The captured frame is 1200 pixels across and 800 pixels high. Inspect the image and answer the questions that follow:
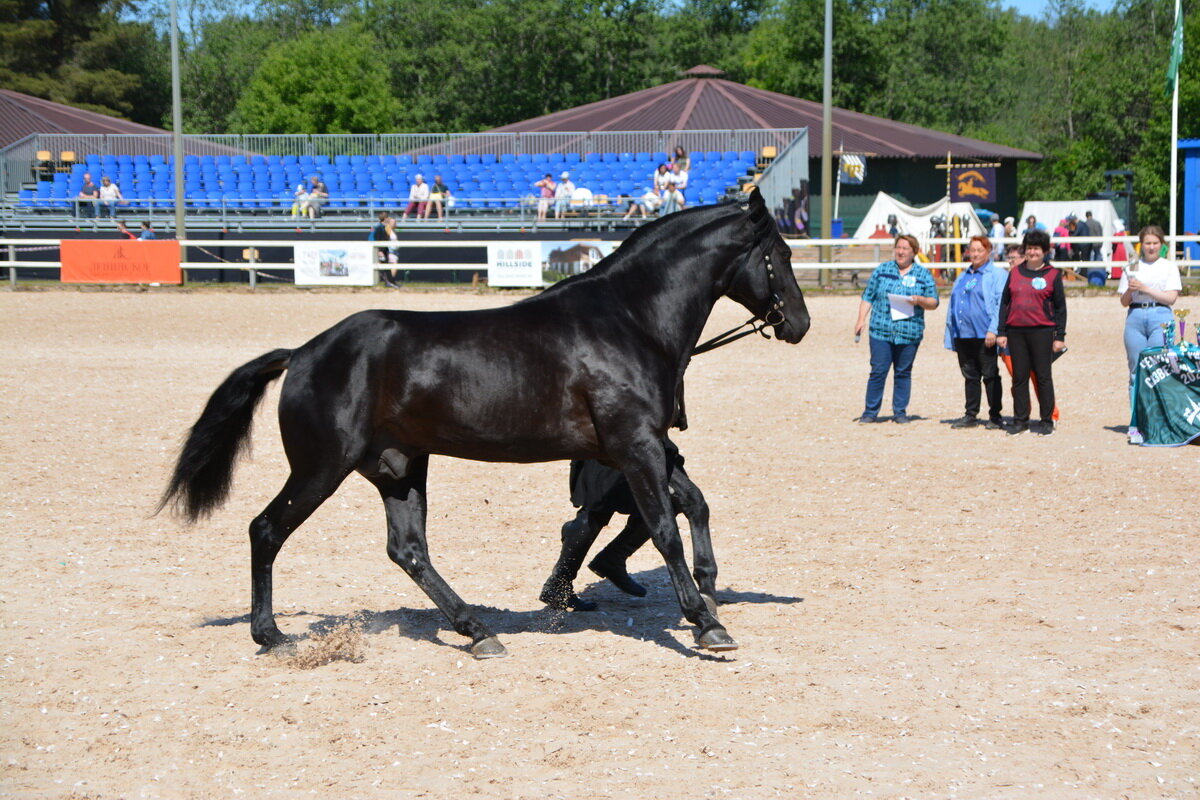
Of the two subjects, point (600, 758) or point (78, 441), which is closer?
point (600, 758)

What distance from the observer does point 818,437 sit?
39.2 feet

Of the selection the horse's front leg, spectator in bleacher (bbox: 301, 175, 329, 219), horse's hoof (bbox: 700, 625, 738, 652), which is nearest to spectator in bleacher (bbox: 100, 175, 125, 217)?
spectator in bleacher (bbox: 301, 175, 329, 219)

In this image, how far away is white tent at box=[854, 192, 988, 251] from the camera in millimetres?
33000

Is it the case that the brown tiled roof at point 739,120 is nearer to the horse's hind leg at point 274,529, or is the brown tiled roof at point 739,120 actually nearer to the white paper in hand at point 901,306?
the white paper in hand at point 901,306

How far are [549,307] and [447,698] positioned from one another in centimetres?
187

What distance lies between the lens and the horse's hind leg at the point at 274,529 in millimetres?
5922

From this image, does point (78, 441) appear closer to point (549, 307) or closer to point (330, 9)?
point (549, 307)

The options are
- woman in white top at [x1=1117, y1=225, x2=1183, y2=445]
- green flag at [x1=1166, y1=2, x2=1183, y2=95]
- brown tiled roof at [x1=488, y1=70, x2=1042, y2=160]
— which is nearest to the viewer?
woman in white top at [x1=1117, y1=225, x2=1183, y2=445]

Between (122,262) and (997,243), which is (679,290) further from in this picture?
(122,262)

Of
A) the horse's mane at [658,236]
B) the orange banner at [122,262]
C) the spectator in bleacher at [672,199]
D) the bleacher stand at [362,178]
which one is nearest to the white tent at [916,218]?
the bleacher stand at [362,178]

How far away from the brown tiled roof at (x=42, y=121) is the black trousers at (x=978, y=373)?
40.4 metres

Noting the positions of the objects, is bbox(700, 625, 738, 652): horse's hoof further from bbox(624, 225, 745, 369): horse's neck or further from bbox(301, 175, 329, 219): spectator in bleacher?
bbox(301, 175, 329, 219): spectator in bleacher

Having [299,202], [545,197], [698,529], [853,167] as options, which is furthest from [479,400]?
[853,167]

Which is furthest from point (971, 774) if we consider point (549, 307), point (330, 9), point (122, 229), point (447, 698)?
point (330, 9)
